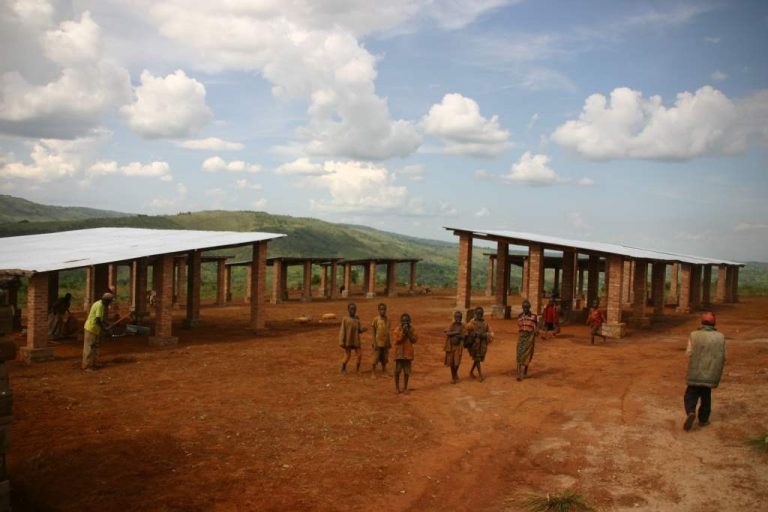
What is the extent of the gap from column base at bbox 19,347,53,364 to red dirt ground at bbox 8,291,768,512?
0.39m

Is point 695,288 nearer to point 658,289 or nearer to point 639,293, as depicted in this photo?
point 658,289

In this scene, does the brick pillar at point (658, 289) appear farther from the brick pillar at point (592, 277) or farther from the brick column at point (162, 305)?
the brick column at point (162, 305)

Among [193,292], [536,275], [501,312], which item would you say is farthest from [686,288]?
[193,292]

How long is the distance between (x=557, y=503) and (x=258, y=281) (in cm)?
1475

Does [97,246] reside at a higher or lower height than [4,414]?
higher

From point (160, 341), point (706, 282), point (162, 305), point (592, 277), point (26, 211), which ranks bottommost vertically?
point (160, 341)

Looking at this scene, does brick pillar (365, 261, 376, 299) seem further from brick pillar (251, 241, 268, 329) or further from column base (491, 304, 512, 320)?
brick pillar (251, 241, 268, 329)

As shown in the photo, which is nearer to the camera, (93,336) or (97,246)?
(93,336)

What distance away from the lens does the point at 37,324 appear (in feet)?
46.8

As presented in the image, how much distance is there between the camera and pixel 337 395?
11.4 meters

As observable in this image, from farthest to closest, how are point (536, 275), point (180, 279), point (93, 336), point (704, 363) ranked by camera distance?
point (180, 279)
point (536, 275)
point (93, 336)
point (704, 363)

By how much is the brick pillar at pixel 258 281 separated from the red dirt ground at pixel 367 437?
5.02 m

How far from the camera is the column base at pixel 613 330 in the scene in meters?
20.3

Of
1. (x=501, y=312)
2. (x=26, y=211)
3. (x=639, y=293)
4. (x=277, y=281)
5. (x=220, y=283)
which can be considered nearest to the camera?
(x=639, y=293)
